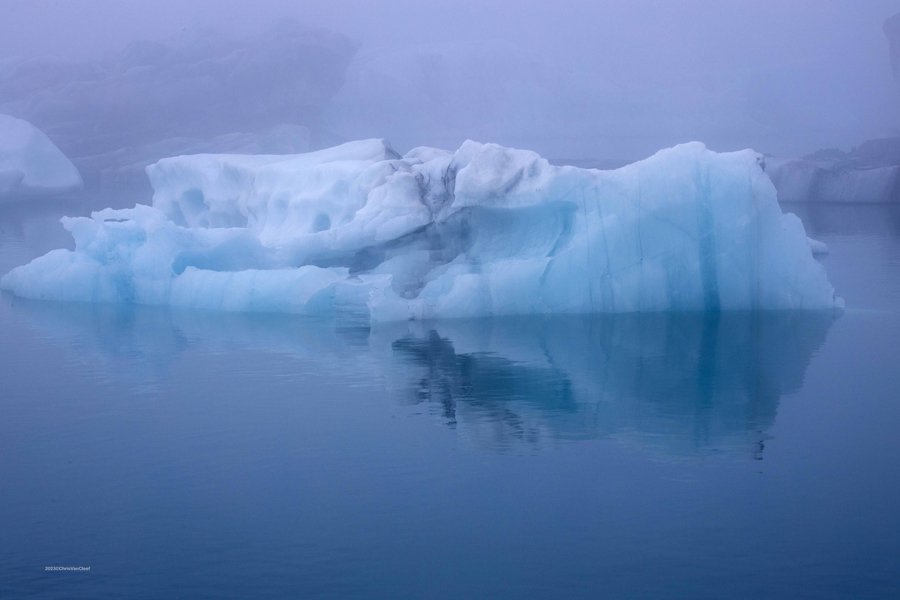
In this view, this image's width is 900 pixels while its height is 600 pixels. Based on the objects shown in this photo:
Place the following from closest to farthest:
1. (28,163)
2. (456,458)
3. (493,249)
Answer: (456,458) → (493,249) → (28,163)

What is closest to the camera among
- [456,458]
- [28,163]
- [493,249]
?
[456,458]

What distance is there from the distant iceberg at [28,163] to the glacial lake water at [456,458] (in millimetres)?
12025

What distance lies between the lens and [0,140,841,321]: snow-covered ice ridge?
7738 millimetres

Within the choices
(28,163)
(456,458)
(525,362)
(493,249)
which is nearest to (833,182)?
(493,249)

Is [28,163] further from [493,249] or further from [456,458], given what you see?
[456,458]

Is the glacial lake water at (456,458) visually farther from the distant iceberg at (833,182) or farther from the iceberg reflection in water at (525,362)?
the distant iceberg at (833,182)

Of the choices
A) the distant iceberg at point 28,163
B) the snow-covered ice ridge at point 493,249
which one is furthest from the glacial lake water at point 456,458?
the distant iceberg at point 28,163

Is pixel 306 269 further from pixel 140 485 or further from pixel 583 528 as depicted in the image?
pixel 583 528

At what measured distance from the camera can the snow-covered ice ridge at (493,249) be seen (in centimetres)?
774

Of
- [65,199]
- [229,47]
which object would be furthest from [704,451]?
[229,47]

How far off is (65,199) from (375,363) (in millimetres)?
15586

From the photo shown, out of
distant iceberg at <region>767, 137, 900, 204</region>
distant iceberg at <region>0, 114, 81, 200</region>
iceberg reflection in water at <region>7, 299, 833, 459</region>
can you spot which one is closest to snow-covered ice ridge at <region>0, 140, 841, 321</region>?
iceberg reflection in water at <region>7, 299, 833, 459</region>

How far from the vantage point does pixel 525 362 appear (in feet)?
21.7

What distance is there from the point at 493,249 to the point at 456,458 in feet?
11.8
